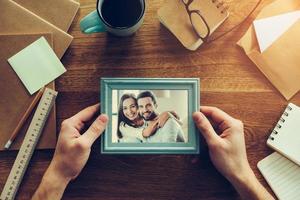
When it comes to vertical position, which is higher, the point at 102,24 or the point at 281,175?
the point at 102,24

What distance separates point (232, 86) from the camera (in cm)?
109

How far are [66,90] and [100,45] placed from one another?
134mm

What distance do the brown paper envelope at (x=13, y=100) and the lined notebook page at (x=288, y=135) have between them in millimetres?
513

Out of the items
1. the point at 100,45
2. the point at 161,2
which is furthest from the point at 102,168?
the point at 161,2

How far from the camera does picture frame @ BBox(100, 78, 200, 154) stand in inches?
40.3

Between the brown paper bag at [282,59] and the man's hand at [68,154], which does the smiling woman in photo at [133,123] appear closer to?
the man's hand at [68,154]

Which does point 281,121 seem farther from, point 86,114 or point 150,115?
point 86,114

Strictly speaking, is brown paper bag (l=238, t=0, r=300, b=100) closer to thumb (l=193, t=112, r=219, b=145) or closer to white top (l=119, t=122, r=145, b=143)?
thumb (l=193, t=112, r=219, b=145)

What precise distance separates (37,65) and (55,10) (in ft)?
0.46

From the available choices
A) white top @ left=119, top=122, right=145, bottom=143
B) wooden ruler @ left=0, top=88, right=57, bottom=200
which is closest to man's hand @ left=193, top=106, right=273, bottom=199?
white top @ left=119, top=122, right=145, bottom=143

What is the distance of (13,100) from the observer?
3.53 feet

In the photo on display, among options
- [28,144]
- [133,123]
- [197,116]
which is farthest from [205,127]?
[28,144]

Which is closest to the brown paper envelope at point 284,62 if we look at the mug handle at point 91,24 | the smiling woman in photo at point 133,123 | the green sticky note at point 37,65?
the smiling woman in photo at point 133,123

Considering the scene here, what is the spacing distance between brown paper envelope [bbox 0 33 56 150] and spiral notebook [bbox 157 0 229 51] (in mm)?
314
